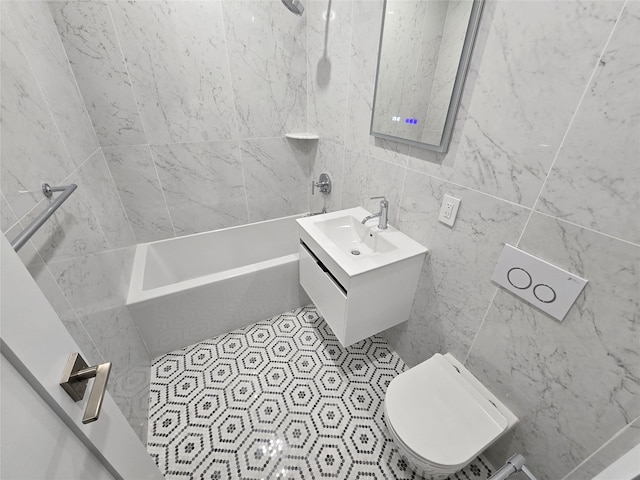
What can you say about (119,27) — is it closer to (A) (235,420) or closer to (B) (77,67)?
(B) (77,67)

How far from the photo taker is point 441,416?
1038mm

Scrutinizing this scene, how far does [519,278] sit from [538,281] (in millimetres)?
55

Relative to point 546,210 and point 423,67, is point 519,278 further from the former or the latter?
point 423,67

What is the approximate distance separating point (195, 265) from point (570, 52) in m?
2.36

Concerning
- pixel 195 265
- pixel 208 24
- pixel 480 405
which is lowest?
pixel 195 265

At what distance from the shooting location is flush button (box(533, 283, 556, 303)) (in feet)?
2.82

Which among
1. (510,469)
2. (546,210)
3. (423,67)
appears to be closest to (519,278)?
(546,210)

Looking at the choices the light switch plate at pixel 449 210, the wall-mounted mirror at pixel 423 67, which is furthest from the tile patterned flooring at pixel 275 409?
the wall-mounted mirror at pixel 423 67

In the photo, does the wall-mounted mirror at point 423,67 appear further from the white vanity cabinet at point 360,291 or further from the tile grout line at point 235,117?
the tile grout line at point 235,117

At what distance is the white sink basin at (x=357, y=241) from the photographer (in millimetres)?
1190

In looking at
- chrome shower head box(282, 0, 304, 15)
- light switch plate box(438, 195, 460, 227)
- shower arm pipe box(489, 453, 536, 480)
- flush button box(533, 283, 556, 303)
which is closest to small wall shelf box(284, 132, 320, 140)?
chrome shower head box(282, 0, 304, 15)

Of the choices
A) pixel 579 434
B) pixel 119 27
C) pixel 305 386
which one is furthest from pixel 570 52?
pixel 119 27

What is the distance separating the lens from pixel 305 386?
154cm

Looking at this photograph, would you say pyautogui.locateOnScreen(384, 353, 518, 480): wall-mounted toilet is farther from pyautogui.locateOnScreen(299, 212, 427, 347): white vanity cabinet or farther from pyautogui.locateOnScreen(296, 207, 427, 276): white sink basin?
pyautogui.locateOnScreen(296, 207, 427, 276): white sink basin
